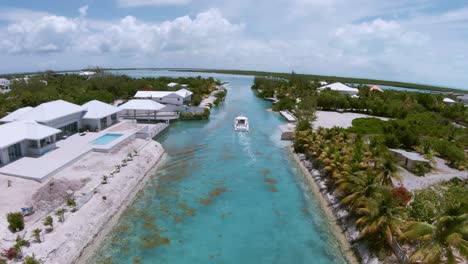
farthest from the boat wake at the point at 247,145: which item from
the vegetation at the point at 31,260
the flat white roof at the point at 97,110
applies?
the vegetation at the point at 31,260

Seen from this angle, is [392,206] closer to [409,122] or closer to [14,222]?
Result: [14,222]

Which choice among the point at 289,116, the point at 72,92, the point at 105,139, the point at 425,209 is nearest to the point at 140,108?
the point at 105,139

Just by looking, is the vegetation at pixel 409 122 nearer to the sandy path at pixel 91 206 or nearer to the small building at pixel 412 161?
the small building at pixel 412 161

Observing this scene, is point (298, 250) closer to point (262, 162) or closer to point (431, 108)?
point (262, 162)

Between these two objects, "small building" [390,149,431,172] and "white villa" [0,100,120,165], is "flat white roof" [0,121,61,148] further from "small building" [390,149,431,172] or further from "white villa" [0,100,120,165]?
"small building" [390,149,431,172]

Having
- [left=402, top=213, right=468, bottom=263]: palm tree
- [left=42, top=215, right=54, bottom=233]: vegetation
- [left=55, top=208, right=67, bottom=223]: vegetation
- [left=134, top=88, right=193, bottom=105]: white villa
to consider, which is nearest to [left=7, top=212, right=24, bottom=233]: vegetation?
[left=42, top=215, right=54, bottom=233]: vegetation

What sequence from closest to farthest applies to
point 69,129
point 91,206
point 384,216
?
point 384,216, point 91,206, point 69,129

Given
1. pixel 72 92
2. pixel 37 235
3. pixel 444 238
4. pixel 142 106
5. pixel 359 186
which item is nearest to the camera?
pixel 444 238
